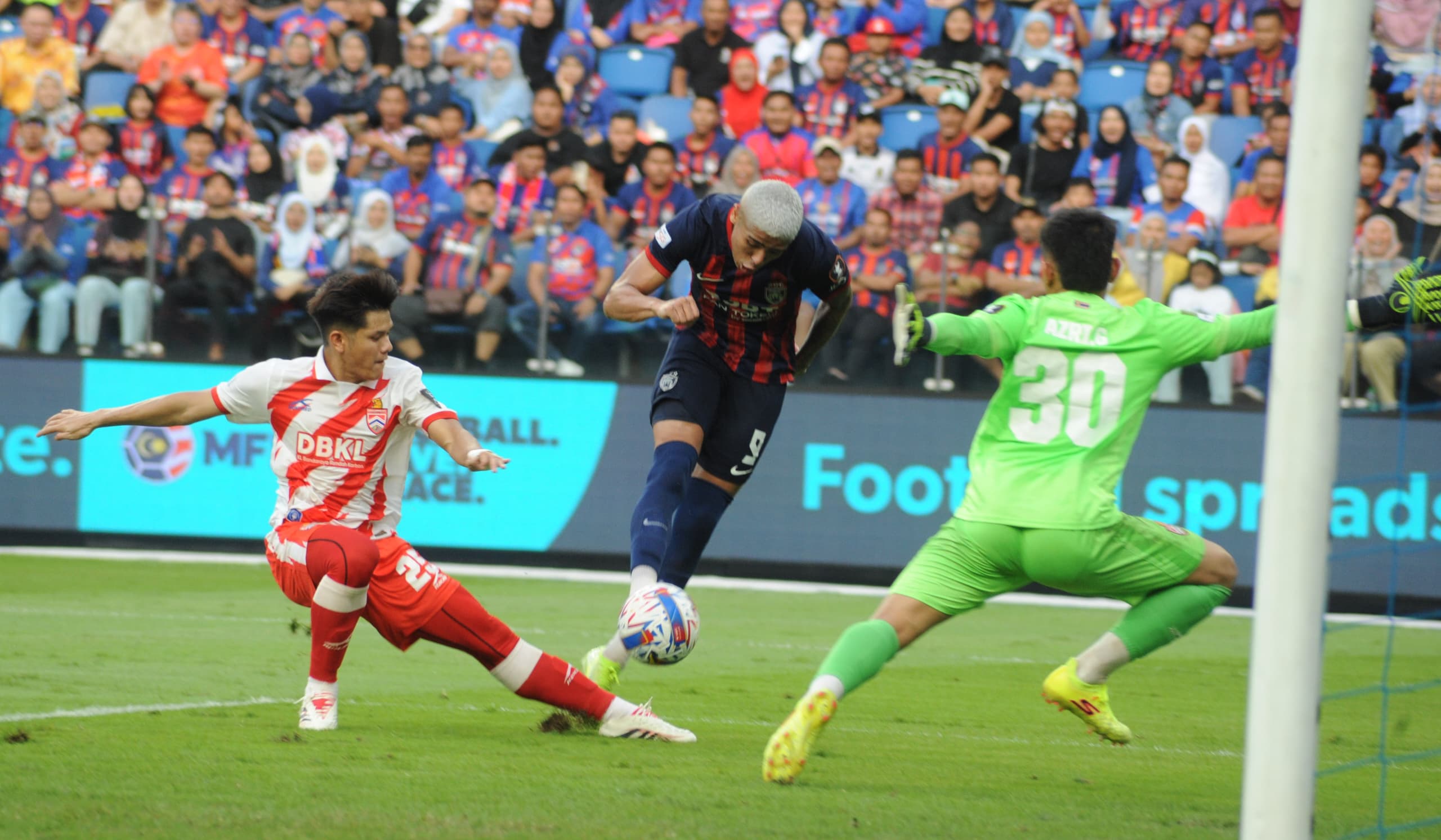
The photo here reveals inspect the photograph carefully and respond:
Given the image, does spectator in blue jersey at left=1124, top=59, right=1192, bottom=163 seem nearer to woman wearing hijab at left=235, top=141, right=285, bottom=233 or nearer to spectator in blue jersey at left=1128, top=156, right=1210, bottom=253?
spectator in blue jersey at left=1128, top=156, right=1210, bottom=253

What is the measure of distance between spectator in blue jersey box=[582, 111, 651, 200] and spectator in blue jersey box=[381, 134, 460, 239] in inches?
48.9

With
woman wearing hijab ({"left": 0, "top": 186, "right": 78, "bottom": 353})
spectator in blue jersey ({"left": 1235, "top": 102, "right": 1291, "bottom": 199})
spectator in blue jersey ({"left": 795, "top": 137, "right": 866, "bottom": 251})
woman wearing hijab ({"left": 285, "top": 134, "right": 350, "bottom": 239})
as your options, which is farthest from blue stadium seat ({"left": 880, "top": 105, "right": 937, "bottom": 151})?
woman wearing hijab ({"left": 0, "top": 186, "right": 78, "bottom": 353})

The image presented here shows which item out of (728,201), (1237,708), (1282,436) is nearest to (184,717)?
(728,201)

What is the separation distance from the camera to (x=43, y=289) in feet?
42.4

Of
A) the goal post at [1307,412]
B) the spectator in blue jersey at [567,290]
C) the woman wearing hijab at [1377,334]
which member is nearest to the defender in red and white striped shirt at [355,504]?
the goal post at [1307,412]

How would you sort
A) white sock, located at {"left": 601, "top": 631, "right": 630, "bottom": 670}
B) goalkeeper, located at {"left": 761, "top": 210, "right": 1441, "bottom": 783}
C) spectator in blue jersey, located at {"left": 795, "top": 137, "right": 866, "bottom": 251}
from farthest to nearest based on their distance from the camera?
spectator in blue jersey, located at {"left": 795, "top": 137, "right": 866, "bottom": 251} → white sock, located at {"left": 601, "top": 631, "right": 630, "bottom": 670} → goalkeeper, located at {"left": 761, "top": 210, "right": 1441, "bottom": 783}

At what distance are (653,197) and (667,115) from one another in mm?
2184

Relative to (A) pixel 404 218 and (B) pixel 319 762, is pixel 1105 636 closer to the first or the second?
(B) pixel 319 762

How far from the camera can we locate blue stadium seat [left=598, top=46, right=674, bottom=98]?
51.6ft

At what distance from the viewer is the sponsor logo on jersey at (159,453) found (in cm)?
1296

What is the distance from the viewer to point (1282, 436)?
345cm

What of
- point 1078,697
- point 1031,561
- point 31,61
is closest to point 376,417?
point 1031,561

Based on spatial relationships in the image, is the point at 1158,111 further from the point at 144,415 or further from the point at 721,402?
the point at 144,415

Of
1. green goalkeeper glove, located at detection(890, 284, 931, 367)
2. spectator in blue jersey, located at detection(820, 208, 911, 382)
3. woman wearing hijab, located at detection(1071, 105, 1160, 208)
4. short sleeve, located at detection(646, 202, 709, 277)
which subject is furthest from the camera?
woman wearing hijab, located at detection(1071, 105, 1160, 208)
